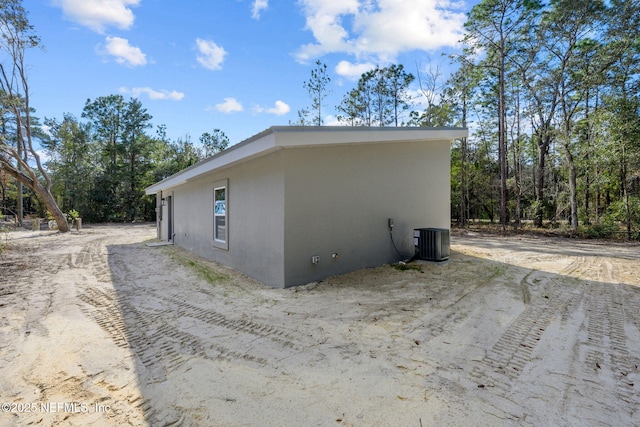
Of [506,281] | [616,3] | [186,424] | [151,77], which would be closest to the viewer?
[186,424]

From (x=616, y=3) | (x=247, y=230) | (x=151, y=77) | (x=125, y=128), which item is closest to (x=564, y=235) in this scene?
(x=616, y=3)

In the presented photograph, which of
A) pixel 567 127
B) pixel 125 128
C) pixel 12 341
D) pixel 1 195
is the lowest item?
pixel 12 341

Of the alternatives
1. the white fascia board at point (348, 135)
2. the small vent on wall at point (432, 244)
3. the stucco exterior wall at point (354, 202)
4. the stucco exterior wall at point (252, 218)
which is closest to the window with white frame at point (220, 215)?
the stucco exterior wall at point (252, 218)

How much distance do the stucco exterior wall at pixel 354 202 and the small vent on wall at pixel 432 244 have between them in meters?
0.28

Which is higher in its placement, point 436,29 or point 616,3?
point 616,3

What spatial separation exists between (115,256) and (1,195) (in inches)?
1217

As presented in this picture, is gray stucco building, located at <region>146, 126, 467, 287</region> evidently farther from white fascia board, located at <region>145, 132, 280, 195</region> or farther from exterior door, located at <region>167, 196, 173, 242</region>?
exterior door, located at <region>167, 196, 173, 242</region>

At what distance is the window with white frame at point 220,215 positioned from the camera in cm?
637

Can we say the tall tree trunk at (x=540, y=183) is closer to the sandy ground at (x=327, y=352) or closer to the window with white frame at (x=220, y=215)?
the sandy ground at (x=327, y=352)

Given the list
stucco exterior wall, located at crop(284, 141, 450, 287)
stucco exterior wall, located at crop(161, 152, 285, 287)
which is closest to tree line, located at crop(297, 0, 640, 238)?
stucco exterior wall, located at crop(284, 141, 450, 287)

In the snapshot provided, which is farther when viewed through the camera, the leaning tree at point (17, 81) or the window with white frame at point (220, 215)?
the leaning tree at point (17, 81)

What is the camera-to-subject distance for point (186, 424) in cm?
168

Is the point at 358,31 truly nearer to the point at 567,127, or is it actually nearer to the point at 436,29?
the point at 436,29

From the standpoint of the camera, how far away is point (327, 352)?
2553 millimetres
